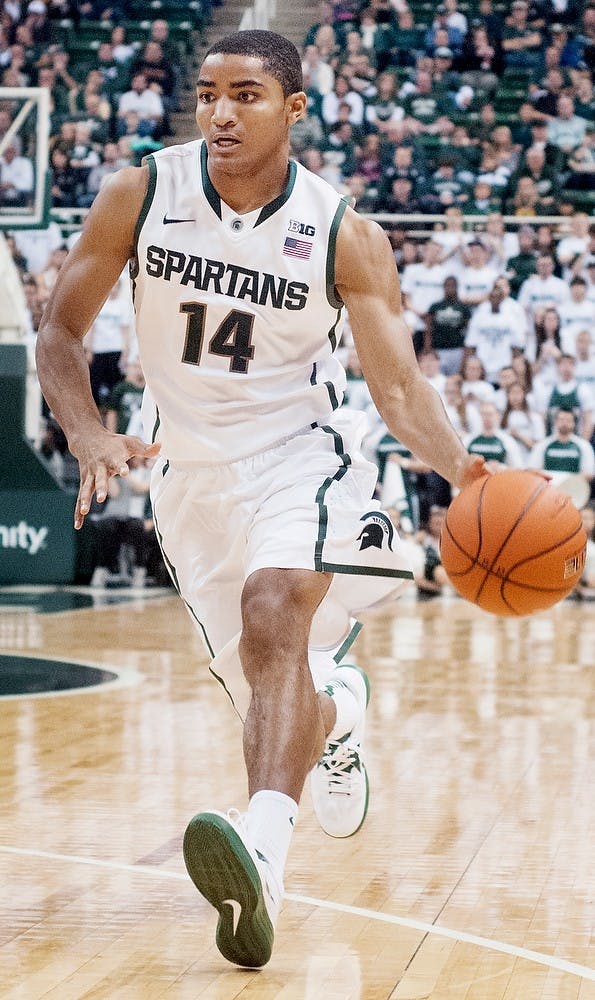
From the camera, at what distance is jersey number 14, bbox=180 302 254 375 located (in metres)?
3.84

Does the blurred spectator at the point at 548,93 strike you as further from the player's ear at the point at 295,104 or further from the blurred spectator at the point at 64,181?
the player's ear at the point at 295,104

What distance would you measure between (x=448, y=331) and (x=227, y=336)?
10.8 meters

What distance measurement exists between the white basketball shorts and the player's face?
71 centimetres

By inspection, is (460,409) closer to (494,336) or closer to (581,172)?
(494,336)

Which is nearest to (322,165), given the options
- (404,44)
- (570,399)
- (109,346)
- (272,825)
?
(404,44)

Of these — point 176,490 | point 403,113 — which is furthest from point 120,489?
point 176,490

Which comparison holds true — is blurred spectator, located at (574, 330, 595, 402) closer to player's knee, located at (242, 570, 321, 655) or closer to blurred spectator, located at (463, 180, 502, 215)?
blurred spectator, located at (463, 180, 502, 215)

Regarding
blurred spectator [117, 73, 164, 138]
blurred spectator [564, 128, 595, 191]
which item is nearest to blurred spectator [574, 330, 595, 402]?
blurred spectator [564, 128, 595, 191]

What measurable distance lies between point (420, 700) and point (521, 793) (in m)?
2.20

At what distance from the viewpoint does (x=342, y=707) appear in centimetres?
427

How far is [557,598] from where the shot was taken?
386cm

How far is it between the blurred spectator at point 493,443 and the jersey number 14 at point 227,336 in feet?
30.0

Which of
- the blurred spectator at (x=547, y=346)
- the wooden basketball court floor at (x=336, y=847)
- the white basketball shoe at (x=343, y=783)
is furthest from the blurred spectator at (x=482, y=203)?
the white basketball shoe at (x=343, y=783)

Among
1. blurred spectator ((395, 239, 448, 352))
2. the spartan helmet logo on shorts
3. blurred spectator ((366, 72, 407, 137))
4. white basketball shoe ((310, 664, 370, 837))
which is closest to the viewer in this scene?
the spartan helmet logo on shorts
